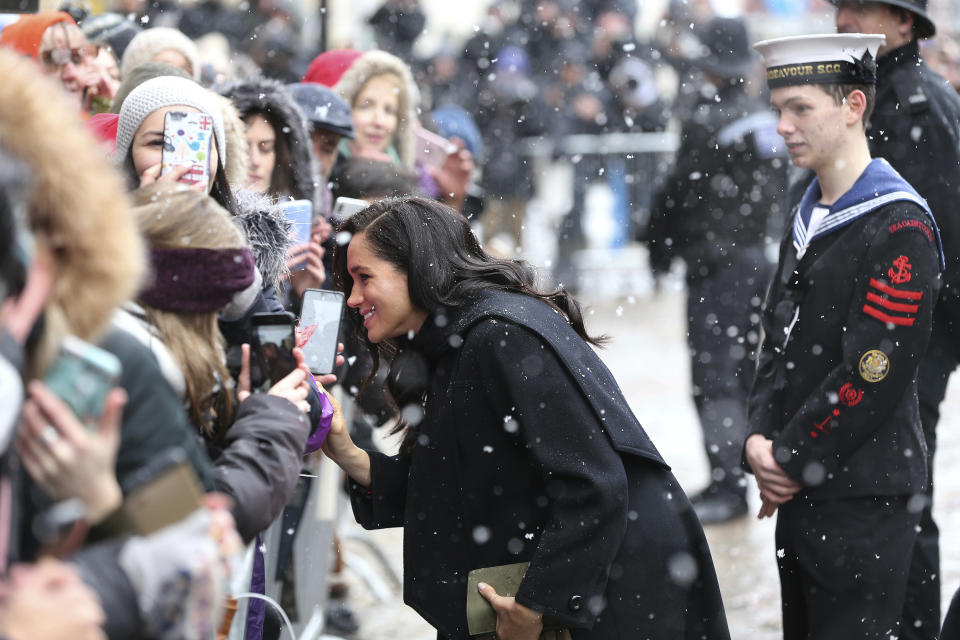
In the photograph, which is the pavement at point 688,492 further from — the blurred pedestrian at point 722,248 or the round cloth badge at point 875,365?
the round cloth badge at point 875,365

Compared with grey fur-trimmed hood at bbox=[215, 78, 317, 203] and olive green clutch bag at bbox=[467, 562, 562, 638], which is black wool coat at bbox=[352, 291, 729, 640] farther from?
grey fur-trimmed hood at bbox=[215, 78, 317, 203]

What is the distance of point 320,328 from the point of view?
2.83m

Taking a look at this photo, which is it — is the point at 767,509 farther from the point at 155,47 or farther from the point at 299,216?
the point at 155,47

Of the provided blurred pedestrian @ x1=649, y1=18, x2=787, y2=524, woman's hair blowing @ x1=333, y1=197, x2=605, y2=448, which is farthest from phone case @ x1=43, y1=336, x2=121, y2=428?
blurred pedestrian @ x1=649, y1=18, x2=787, y2=524

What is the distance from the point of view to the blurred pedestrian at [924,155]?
13.3 ft

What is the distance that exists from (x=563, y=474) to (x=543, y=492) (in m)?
0.14

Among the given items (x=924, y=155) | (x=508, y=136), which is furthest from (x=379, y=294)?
(x=508, y=136)

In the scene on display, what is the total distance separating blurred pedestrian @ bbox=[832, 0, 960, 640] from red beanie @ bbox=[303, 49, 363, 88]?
253 cm

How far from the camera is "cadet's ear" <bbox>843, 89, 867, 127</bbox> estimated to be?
3676 mm

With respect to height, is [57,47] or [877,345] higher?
[57,47]

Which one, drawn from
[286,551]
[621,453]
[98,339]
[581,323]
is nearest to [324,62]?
[286,551]

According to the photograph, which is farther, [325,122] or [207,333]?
[325,122]

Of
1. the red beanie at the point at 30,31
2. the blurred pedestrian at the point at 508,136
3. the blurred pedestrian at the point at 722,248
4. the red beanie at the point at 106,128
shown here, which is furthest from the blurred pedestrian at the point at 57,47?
the blurred pedestrian at the point at 508,136

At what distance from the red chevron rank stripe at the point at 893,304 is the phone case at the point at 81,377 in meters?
2.52
